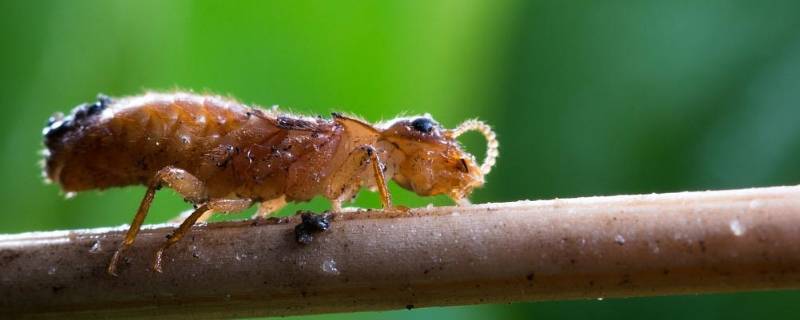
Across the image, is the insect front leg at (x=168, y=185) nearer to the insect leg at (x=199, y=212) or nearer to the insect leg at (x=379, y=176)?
the insect leg at (x=199, y=212)

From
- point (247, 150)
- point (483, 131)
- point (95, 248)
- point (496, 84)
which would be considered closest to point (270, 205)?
point (247, 150)

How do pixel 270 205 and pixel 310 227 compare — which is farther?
→ pixel 270 205

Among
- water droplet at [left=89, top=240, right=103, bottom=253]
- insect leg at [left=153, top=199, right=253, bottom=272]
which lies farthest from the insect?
water droplet at [left=89, top=240, right=103, bottom=253]

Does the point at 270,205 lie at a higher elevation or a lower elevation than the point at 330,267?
higher

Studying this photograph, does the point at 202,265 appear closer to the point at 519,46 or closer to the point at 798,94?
the point at 798,94

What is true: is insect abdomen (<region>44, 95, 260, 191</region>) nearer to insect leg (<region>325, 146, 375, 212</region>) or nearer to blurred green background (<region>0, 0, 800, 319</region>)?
insect leg (<region>325, 146, 375, 212</region>)

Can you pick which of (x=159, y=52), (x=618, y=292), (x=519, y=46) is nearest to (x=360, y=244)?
(x=618, y=292)

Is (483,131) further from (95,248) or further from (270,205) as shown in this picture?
(95,248)

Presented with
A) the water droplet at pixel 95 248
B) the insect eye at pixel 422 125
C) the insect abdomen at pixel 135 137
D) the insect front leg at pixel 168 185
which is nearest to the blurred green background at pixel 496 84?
the insect abdomen at pixel 135 137
